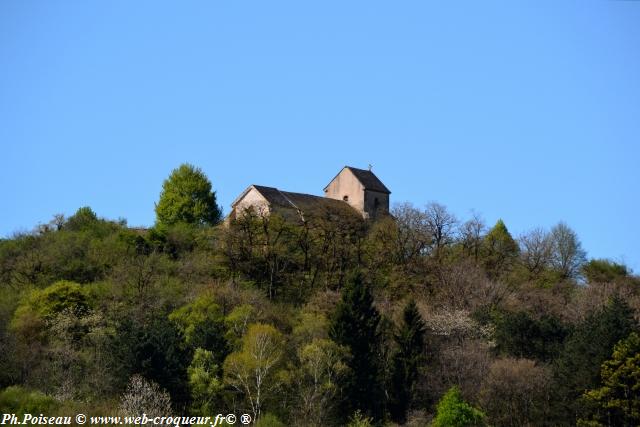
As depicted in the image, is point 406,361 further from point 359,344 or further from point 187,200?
point 187,200

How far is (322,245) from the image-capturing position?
61656 mm

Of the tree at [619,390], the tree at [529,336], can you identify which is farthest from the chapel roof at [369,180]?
the tree at [619,390]

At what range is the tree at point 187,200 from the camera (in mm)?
72375

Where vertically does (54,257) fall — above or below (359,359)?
above

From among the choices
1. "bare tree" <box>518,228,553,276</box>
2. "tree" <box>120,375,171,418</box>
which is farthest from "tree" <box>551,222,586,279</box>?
"tree" <box>120,375,171,418</box>

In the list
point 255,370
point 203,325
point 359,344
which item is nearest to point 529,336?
point 359,344

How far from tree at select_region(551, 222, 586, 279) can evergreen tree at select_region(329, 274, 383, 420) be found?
25.8 meters

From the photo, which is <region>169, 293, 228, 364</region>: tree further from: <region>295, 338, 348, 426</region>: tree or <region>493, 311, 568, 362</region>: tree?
<region>493, 311, 568, 362</region>: tree

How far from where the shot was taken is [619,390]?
140 ft

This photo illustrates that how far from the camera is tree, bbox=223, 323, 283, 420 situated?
43156 millimetres

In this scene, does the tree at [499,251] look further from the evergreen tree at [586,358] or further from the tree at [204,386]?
the tree at [204,386]

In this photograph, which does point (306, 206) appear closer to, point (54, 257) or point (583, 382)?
point (54, 257)

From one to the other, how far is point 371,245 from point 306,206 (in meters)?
9.39

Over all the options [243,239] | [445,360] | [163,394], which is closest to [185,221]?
[243,239]
